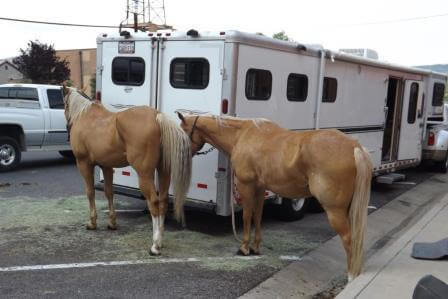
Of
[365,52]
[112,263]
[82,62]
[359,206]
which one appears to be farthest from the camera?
[82,62]

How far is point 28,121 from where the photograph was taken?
11109 millimetres

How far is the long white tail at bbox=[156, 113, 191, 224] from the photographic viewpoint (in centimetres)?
573

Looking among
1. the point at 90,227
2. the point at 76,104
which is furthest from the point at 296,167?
the point at 76,104

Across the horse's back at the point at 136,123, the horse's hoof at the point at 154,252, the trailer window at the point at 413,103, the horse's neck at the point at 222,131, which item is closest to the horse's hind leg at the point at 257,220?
the horse's neck at the point at 222,131

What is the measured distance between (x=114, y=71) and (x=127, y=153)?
1838 millimetres

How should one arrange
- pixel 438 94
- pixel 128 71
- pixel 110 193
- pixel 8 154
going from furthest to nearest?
pixel 438 94
pixel 8 154
pixel 128 71
pixel 110 193

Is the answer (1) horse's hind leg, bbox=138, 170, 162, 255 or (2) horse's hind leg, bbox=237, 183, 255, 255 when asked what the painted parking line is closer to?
(2) horse's hind leg, bbox=237, 183, 255, 255

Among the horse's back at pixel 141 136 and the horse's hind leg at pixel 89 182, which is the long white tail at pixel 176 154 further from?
the horse's hind leg at pixel 89 182

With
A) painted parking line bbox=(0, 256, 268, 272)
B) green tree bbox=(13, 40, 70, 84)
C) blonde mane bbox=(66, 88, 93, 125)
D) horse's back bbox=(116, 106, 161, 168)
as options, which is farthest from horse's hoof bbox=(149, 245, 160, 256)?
green tree bbox=(13, 40, 70, 84)

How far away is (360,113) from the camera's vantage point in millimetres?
8922

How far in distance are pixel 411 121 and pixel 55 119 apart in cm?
840

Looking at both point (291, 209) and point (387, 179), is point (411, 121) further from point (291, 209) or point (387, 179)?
point (291, 209)

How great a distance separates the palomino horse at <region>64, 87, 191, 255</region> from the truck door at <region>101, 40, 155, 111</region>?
76 centimetres

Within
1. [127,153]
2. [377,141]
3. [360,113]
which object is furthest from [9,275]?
[377,141]
